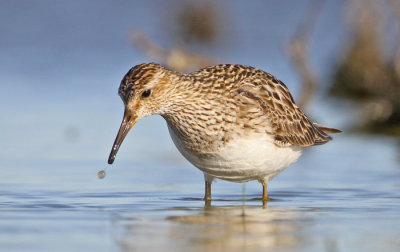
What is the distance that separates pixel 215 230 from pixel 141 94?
174 cm

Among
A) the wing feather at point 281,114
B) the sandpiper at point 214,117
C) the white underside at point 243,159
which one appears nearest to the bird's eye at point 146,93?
the sandpiper at point 214,117

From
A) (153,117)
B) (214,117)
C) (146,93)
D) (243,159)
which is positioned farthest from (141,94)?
(153,117)

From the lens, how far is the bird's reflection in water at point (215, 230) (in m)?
5.61

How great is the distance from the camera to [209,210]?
24.3 ft

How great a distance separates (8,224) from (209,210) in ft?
5.84

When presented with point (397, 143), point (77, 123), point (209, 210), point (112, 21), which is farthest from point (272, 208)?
point (112, 21)

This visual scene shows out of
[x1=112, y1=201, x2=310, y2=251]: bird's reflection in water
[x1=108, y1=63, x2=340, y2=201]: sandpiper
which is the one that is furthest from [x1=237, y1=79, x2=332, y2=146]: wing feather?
[x1=112, y1=201, x2=310, y2=251]: bird's reflection in water

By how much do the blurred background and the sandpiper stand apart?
0.51 metres

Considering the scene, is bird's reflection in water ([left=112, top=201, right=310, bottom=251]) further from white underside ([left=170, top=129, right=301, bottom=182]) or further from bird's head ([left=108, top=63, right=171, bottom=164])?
bird's head ([left=108, top=63, right=171, bottom=164])

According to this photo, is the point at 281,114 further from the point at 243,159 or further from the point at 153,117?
the point at 153,117

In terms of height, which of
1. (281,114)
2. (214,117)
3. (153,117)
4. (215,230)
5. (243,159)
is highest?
(153,117)

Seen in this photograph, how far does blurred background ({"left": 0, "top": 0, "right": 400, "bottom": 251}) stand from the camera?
300 inches

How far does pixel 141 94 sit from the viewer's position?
7473 mm

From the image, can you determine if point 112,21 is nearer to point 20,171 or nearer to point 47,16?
point 47,16
